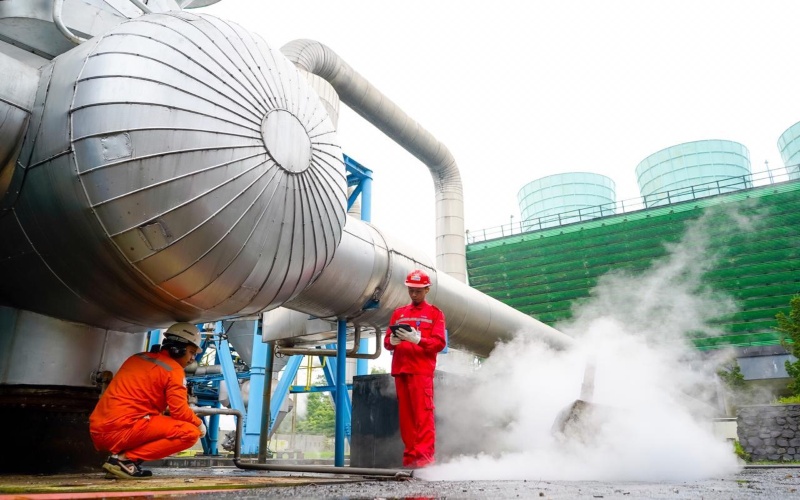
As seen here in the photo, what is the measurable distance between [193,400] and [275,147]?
168cm

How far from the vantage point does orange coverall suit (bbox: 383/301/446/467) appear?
3434 mm

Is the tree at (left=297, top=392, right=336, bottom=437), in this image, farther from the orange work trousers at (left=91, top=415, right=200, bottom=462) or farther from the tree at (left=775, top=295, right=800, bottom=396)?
the orange work trousers at (left=91, top=415, right=200, bottom=462)

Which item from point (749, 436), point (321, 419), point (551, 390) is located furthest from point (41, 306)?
point (321, 419)

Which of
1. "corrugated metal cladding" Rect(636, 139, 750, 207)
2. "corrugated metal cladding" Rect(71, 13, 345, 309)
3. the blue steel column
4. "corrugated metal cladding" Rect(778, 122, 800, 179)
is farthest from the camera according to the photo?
"corrugated metal cladding" Rect(778, 122, 800, 179)

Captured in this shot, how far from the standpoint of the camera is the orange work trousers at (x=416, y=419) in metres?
3.39

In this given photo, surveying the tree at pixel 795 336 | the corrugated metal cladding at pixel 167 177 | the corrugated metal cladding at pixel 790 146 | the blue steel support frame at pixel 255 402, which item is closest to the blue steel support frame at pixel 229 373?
the blue steel support frame at pixel 255 402

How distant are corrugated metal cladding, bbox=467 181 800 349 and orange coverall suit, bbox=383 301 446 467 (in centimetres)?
1202

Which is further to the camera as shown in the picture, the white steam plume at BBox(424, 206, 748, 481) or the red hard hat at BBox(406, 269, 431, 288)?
the red hard hat at BBox(406, 269, 431, 288)

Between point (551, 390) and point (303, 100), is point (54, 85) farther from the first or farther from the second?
point (551, 390)

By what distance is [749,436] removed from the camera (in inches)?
323

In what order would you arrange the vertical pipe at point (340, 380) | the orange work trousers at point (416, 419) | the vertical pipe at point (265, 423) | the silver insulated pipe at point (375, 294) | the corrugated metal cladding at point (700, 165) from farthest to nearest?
the corrugated metal cladding at point (700, 165) < the vertical pipe at point (265, 423) < the vertical pipe at point (340, 380) < the silver insulated pipe at point (375, 294) < the orange work trousers at point (416, 419)

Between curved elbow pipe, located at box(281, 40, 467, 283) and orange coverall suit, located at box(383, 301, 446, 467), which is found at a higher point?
curved elbow pipe, located at box(281, 40, 467, 283)

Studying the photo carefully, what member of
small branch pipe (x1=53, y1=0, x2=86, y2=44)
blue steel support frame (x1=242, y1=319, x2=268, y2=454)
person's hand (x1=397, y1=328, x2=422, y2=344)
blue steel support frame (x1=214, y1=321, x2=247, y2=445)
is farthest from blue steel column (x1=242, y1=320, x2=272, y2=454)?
small branch pipe (x1=53, y1=0, x2=86, y2=44)

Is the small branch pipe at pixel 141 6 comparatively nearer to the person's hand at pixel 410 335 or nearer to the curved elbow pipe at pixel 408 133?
the person's hand at pixel 410 335
